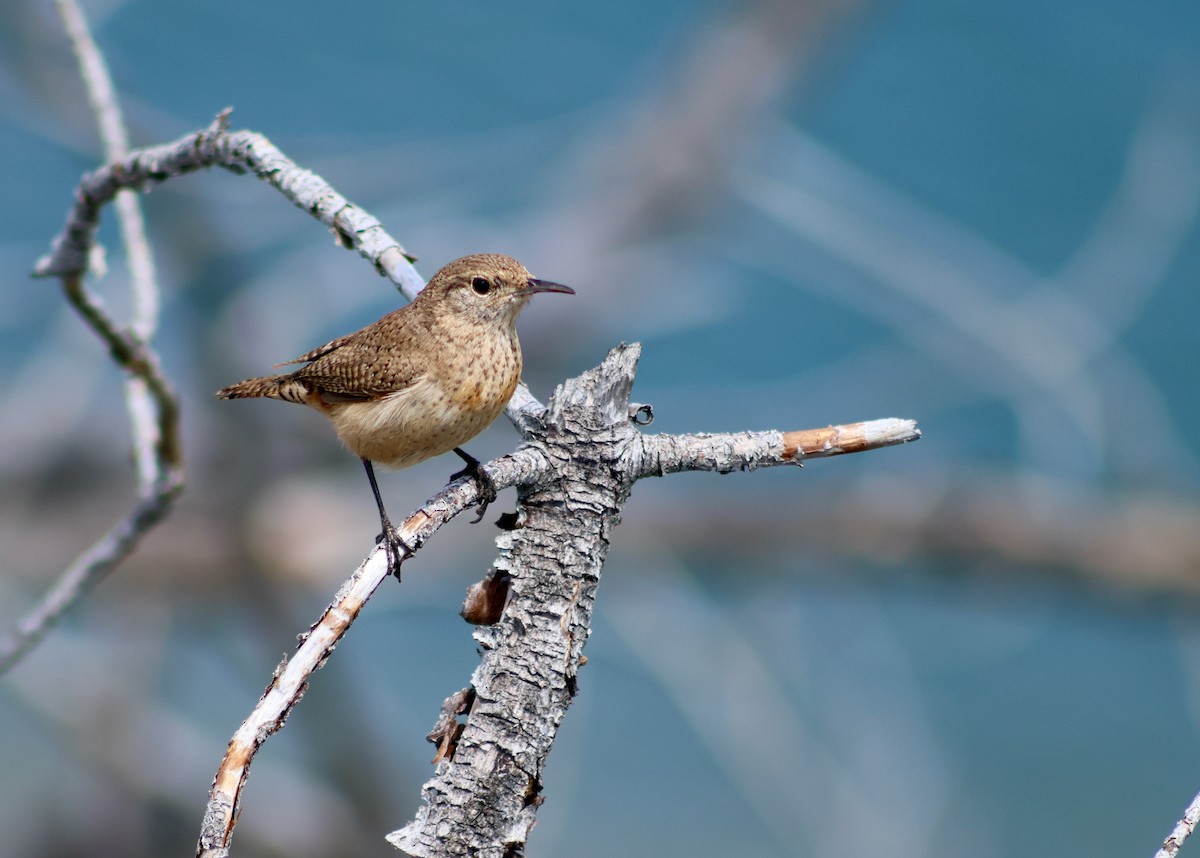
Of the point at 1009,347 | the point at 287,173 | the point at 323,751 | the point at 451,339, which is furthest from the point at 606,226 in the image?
the point at 287,173

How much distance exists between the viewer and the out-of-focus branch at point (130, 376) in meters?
1.97

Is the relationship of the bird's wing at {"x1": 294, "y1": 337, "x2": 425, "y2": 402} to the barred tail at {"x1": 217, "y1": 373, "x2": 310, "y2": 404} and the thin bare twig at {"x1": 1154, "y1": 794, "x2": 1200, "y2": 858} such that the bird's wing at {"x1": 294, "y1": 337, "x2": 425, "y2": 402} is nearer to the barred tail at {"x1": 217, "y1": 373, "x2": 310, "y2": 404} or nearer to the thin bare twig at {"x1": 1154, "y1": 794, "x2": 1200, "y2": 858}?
the barred tail at {"x1": 217, "y1": 373, "x2": 310, "y2": 404}

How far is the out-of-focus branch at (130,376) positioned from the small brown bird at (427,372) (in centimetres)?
37

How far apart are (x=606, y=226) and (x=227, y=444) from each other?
7.89 feet

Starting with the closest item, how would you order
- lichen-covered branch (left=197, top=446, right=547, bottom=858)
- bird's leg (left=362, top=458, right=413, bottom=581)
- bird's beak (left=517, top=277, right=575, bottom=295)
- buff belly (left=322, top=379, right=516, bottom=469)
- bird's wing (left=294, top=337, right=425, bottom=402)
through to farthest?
lichen-covered branch (left=197, top=446, right=547, bottom=858) → bird's leg (left=362, top=458, right=413, bottom=581) → buff belly (left=322, top=379, right=516, bottom=469) → bird's wing (left=294, top=337, right=425, bottom=402) → bird's beak (left=517, top=277, right=575, bottom=295)

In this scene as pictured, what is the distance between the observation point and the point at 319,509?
22.4ft

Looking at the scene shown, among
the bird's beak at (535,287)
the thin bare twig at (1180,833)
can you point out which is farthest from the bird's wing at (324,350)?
the thin bare twig at (1180,833)

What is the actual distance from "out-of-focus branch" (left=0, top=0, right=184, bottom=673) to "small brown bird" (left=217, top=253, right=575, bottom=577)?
37 centimetres

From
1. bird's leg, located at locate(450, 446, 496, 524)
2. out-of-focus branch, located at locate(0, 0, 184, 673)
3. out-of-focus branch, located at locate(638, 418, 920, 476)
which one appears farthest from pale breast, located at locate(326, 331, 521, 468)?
out-of-focus branch, located at locate(638, 418, 920, 476)

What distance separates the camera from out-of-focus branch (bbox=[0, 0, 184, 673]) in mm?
1974

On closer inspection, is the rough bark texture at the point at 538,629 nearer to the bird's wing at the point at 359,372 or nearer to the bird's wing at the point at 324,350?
the bird's wing at the point at 359,372

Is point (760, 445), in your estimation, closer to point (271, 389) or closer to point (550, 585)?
point (550, 585)

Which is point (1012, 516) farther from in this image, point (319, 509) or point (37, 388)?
point (37, 388)

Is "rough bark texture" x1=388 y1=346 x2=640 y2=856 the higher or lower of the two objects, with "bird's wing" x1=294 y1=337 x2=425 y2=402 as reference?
lower
